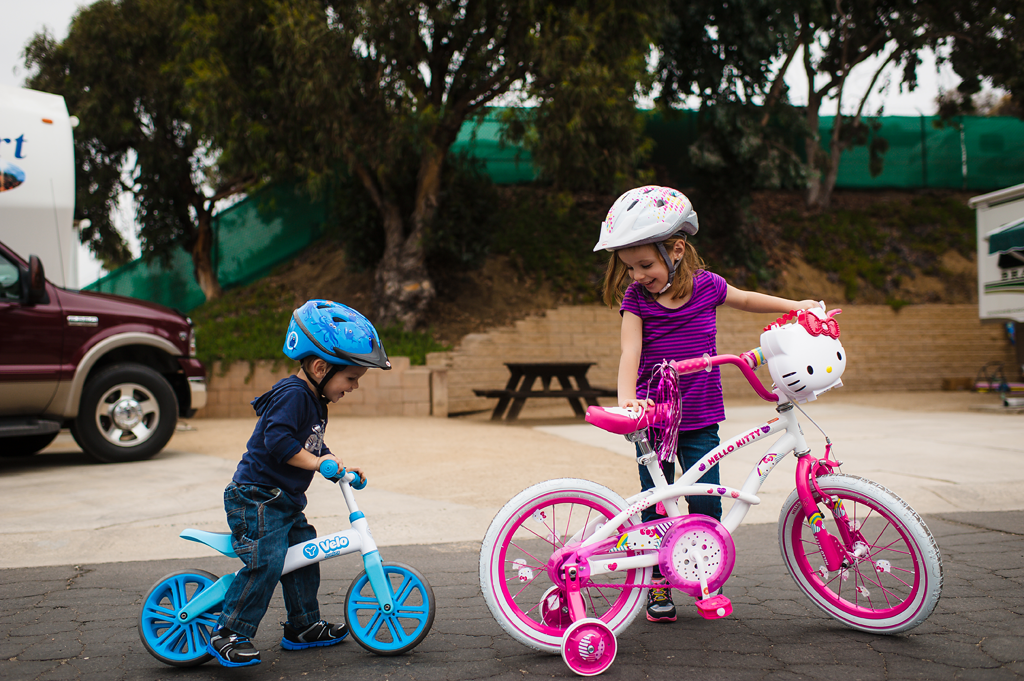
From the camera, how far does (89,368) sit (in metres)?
7.05

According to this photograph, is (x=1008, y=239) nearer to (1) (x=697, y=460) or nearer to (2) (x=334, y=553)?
(1) (x=697, y=460)

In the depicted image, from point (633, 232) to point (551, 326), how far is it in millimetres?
12136

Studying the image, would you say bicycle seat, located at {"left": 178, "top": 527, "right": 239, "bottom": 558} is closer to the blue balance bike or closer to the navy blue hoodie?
the blue balance bike

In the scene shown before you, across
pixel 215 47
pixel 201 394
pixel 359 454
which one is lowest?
pixel 359 454

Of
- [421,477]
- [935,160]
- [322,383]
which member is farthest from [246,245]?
[935,160]

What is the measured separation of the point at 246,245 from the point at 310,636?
634 inches

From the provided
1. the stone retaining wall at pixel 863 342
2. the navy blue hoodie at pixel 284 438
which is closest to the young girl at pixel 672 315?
the navy blue hoodie at pixel 284 438

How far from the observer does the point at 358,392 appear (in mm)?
12391

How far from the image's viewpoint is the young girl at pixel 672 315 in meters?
2.87

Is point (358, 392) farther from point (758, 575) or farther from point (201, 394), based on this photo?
point (758, 575)

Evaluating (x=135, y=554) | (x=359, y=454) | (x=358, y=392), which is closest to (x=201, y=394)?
(x=359, y=454)

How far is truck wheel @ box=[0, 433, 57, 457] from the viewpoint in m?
7.82

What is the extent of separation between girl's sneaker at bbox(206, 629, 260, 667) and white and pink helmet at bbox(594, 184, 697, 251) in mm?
1827

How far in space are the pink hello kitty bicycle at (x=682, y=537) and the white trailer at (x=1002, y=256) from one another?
10.3 m
